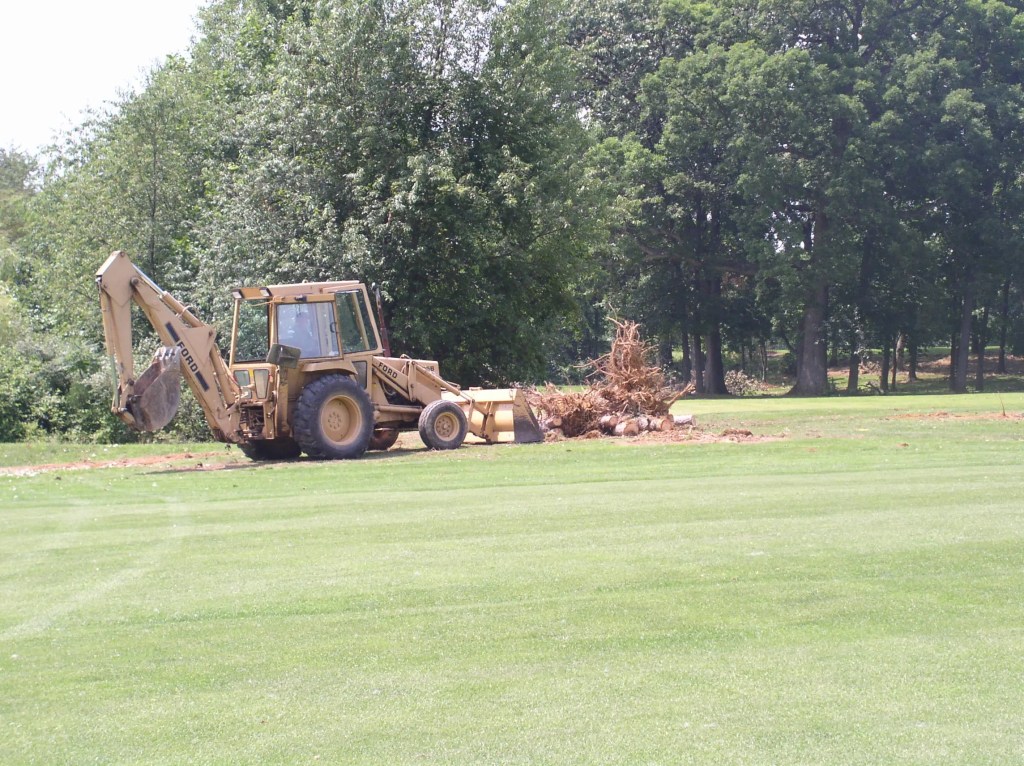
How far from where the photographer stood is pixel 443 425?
23.4m

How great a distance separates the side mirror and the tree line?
9103 mm

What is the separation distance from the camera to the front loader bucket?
80.4 ft

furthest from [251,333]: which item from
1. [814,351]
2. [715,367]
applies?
[715,367]

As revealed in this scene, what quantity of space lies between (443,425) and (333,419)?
2.49 m

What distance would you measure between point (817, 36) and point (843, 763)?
176ft

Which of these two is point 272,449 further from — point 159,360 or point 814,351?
point 814,351

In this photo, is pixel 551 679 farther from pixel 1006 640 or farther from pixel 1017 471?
pixel 1017 471

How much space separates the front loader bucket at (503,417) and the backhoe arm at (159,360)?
5.37m

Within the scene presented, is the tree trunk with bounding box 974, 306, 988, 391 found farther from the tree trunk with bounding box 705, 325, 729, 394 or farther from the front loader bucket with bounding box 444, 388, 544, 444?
the front loader bucket with bounding box 444, 388, 544, 444

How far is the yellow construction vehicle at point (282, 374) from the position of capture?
63.7 ft

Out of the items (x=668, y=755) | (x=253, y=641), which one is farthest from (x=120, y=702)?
(x=668, y=755)

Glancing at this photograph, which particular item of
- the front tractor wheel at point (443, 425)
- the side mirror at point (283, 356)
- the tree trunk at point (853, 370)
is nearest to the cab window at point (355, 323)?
the side mirror at point (283, 356)

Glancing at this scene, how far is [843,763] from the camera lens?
17.7 ft

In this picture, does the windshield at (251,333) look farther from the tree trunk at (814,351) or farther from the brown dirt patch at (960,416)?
the tree trunk at (814,351)
